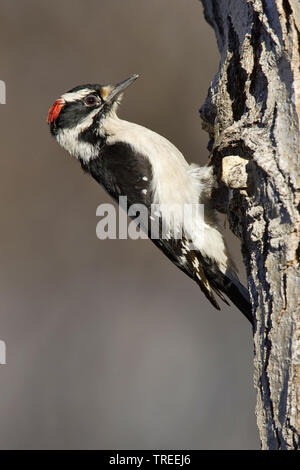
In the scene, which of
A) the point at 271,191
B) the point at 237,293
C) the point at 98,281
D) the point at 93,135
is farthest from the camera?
the point at 98,281

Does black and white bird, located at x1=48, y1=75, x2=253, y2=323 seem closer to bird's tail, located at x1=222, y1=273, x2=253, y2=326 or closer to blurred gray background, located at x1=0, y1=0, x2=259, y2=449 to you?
bird's tail, located at x1=222, y1=273, x2=253, y2=326

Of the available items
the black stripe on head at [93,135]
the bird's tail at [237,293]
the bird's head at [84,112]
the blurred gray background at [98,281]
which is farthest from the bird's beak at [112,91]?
the blurred gray background at [98,281]

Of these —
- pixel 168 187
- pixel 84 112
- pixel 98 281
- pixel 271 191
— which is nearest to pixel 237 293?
pixel 168 187

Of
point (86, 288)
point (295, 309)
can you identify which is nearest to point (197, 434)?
point (86, 288)

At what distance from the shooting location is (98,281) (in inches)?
232

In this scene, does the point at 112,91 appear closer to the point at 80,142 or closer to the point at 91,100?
the point at 91,100

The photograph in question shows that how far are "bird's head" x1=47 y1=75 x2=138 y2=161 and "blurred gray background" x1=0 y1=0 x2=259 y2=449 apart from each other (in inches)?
77.0

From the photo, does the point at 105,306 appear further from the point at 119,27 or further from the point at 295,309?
the point at 295,309

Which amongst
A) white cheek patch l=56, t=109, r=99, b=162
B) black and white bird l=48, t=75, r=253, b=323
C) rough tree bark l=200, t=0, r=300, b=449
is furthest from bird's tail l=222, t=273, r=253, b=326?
white cheek patch l=56, t=109, r=99, b=162

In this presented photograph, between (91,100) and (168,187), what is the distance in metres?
0.70

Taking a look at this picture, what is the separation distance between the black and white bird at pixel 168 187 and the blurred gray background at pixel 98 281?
2.09 meters

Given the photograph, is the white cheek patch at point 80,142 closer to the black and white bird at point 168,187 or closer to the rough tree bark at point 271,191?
the black and white bird at point 168,187

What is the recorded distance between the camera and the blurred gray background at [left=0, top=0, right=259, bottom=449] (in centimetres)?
549

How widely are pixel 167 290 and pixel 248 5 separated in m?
3.75
